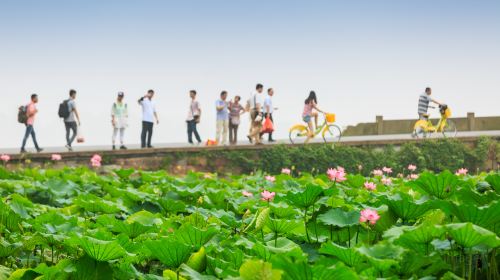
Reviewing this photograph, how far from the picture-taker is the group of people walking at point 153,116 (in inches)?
631

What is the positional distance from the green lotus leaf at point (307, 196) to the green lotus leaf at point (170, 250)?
1.70ft

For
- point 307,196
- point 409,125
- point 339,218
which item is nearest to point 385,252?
point 339,218

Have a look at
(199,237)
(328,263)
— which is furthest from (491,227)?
(199,237)

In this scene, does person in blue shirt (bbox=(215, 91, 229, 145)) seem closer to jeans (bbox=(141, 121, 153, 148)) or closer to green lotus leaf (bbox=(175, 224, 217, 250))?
jeans (bbox=(141, 121, 153, 148))

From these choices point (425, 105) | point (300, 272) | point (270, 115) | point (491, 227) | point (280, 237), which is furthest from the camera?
point (425, 105)

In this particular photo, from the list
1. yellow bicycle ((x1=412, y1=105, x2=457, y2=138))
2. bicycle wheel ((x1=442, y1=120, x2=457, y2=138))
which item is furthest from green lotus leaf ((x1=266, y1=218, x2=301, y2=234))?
bicycle wheel ((x1=442, y1=120, x2=457, y2=138))

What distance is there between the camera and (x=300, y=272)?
5.58 ft

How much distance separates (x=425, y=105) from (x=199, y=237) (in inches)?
704

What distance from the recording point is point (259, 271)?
1.73 m

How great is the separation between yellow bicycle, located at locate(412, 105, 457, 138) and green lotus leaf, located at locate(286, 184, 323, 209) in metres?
17.3

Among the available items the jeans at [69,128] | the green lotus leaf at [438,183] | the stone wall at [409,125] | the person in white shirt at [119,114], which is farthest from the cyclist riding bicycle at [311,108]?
the green lotus leaf at [438,183]

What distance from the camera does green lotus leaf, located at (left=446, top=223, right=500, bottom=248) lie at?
72.1 inches

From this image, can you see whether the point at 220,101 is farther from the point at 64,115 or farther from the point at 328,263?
the point at 328,263

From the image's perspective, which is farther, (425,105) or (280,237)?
(425,105)
